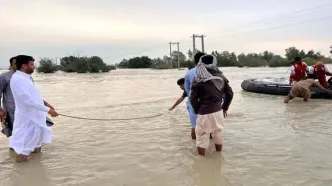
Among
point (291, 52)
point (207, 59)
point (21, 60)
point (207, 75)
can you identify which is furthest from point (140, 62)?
point (207, 75)

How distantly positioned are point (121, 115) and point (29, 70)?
4.79 meters

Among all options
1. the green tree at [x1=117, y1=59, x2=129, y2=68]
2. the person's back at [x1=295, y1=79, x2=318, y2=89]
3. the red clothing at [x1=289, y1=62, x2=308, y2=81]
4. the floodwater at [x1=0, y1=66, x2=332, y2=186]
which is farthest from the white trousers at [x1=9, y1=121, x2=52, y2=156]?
the green tree at [x1=117, y1=59, x2=129, y2=68]

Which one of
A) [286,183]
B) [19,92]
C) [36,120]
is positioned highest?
[19,92]

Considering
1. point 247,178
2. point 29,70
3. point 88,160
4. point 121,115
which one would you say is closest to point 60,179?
point 88,160

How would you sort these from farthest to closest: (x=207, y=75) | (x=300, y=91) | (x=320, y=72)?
(x=320, y=72)
(x=300, y=91)
(x=207, y=75)

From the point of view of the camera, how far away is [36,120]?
16.5 ft

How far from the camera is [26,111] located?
16.3 ft

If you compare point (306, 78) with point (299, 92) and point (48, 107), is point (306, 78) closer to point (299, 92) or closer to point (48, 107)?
point (299, 92)

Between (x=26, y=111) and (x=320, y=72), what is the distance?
988 cm

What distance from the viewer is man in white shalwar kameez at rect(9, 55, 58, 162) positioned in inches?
188

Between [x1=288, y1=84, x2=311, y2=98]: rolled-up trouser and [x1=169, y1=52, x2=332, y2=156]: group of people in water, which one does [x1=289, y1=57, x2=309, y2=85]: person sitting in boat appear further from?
[x1=169, y1=52, x2=332, y2=156]: group of people in water

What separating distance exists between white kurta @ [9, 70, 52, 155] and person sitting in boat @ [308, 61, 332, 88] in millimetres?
9514

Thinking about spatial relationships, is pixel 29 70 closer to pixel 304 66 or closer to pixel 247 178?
pixel 247 178

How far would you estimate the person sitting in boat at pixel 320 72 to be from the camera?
457 inches
